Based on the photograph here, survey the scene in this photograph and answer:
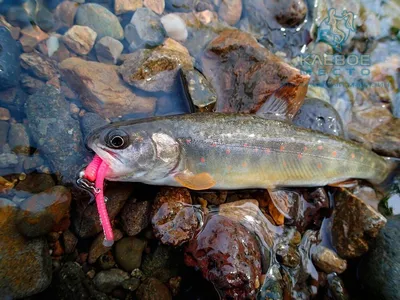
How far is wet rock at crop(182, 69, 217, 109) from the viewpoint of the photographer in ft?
14.4

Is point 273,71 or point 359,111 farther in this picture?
point 359,111

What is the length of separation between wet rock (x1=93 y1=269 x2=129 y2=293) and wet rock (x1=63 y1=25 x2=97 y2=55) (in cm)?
324

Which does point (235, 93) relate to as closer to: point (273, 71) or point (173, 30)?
point (273, 71)

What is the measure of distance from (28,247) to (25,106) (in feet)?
6.13

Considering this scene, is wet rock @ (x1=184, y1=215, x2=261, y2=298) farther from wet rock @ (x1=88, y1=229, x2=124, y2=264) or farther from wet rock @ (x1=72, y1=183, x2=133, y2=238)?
wet rock @ (x1=72, y1=183, x2=133, y2=238)

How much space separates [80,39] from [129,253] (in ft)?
10.6

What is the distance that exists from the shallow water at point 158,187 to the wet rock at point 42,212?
2 cm

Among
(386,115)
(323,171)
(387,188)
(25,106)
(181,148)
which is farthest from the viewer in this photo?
(386,115)

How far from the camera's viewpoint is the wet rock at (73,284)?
3523 mm

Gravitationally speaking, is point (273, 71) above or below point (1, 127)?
above

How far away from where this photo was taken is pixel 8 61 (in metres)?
4.09

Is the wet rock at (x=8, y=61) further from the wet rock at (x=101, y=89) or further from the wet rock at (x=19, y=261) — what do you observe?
the wet rock at (x=19, y=261)

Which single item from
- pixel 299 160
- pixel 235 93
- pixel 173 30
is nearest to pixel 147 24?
pixel 173 30

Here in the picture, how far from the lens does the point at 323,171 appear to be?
441 cm
